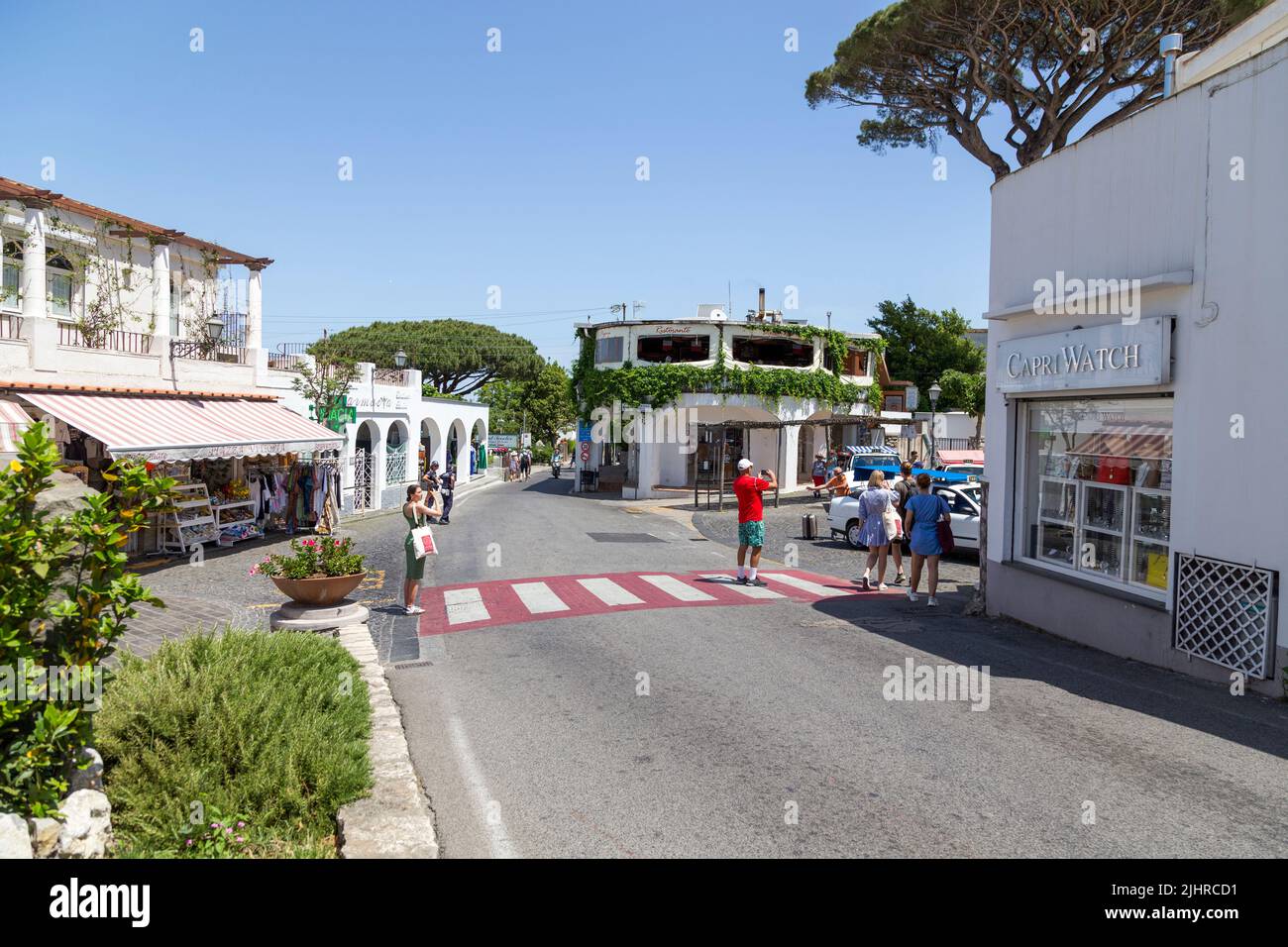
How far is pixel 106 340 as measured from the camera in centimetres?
1683

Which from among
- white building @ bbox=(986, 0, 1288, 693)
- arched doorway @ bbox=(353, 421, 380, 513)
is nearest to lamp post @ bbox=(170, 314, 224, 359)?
arched doorway @ bbox=(353, 421, 380, 513)

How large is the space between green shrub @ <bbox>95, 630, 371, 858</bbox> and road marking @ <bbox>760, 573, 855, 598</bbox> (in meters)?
8.54

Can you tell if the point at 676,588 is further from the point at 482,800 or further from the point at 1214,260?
the point at 482,800

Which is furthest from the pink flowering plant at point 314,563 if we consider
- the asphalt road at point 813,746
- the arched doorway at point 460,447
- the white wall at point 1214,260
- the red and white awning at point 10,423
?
the arched doorway at point 460,447

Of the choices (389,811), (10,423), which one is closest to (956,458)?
(10,423)

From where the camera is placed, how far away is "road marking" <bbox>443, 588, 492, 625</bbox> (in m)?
11.2

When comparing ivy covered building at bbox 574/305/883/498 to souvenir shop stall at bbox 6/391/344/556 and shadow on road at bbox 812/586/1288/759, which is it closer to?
souvenir shop stall at bbox 6/391/344/556

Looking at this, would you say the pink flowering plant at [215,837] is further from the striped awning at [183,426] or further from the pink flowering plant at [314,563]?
the striped awning at [183,426]

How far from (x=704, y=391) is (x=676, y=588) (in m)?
23.7

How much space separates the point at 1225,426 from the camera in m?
7.84

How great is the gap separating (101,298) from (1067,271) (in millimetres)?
17631

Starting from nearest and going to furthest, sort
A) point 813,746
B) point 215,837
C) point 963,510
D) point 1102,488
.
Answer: point 215,837, point 813,746, point 1102,488, point 963,510
